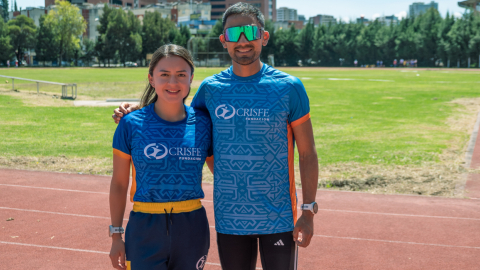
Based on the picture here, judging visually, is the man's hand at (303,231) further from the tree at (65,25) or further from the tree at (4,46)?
the tree at (65,25)

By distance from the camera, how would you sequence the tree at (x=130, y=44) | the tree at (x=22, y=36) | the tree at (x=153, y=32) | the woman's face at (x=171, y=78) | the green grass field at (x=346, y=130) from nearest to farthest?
the woman's face at (x=171, y=78)
the green grass field at (x=346, y=130)
the tree at (x=22, y=36)
the tree at (x=130, y=44)
the tree at (x=153, y=32)

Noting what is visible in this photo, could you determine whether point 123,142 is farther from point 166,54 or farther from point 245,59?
point 245,59

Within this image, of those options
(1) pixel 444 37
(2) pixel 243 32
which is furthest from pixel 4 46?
(2) pixel 243 32

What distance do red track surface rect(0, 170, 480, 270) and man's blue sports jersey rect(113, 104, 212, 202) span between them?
225 cm

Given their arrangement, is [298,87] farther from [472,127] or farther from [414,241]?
[472,127]

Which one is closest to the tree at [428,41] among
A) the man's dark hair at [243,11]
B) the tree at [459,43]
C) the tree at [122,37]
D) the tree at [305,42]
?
the tree at [459,43]

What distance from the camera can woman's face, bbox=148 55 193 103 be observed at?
97.4 inches

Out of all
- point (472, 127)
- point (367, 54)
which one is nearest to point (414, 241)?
point (472, 127)

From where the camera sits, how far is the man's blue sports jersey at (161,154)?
238 cm

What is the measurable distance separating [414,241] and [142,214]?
3706 mm

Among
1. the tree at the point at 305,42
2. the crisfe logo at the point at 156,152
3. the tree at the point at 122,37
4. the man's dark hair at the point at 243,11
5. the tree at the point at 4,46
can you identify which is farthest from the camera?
the tree at the point at 305,42

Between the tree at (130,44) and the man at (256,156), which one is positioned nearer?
the man at (256,156)

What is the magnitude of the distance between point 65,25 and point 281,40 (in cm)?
3687

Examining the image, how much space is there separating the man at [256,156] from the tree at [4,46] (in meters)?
82.1
